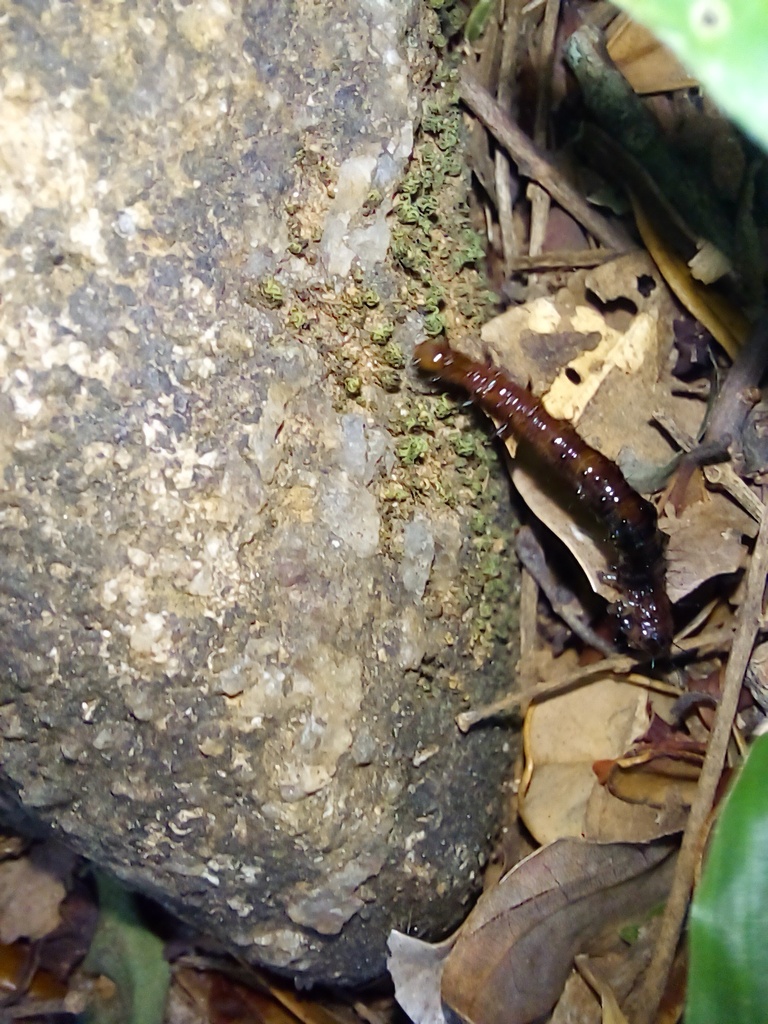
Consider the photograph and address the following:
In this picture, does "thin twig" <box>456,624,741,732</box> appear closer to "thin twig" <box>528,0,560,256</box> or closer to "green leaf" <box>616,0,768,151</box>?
"thin twig" <box>528,0,560,256</box>

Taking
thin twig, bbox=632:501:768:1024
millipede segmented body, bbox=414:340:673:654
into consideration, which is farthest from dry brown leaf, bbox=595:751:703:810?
millipede segmented body, bbox=414:340:673:654

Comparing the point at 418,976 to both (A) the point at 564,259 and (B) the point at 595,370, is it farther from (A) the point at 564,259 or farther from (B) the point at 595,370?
(A) the point at 564,259

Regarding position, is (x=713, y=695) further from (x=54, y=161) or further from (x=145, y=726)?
(x=54, y=161)

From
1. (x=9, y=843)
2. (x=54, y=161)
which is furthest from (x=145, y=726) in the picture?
(x=9, y=843)

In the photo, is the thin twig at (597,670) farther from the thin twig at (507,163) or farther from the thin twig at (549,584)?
the thin twig at (507,163)

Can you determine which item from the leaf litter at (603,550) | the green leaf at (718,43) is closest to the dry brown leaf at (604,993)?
the leaf litter at (603,550)
